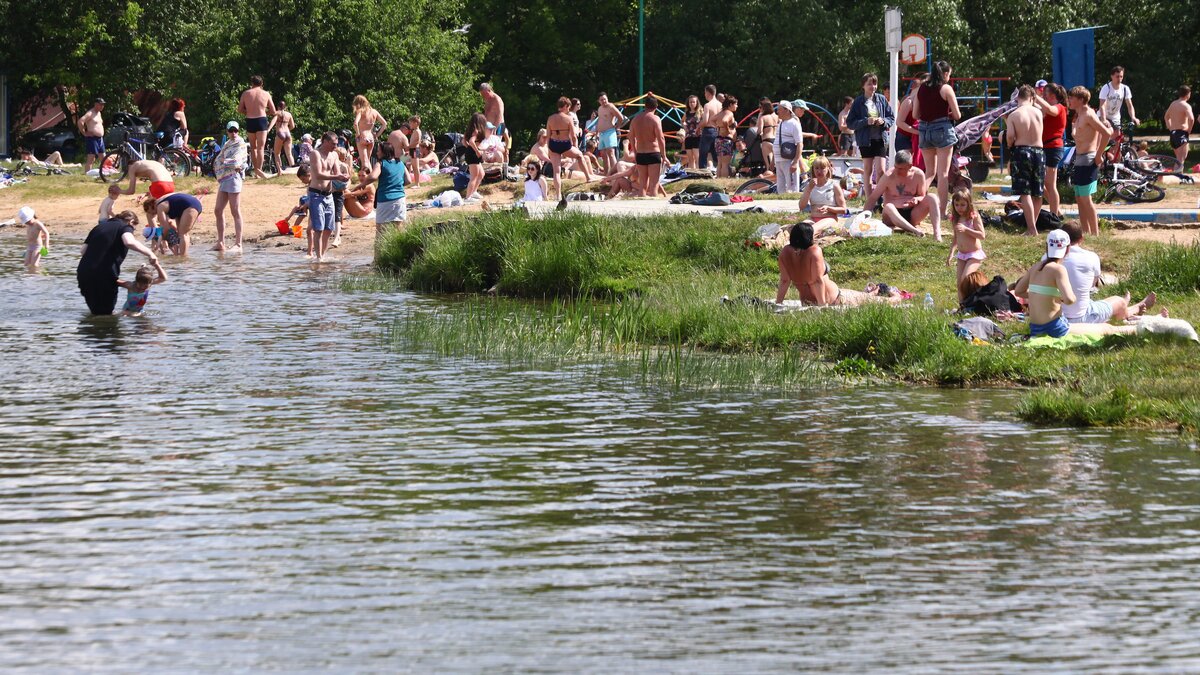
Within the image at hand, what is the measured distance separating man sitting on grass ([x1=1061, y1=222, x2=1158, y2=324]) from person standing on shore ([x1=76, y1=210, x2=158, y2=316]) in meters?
8.75

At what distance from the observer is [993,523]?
25.0 ft

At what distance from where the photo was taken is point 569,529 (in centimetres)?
757

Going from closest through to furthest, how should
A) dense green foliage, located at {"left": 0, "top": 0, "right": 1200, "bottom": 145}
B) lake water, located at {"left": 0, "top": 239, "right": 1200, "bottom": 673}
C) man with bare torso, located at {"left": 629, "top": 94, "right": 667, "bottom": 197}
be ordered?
lake water, located at {"left": 0, "top": 239, "right": 1200, "bottom": 673} < man with bare torso, located at {"left": 629, "top": 94, "right": 667, "bottom": 197} < dense green foliage, located at {"left": 0, "top": 0, "right": 1200, "bottom": 145}

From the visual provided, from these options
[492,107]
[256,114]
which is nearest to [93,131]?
[256,114]

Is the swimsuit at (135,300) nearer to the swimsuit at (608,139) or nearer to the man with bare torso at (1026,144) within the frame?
the man with bare torso at (1026,144)

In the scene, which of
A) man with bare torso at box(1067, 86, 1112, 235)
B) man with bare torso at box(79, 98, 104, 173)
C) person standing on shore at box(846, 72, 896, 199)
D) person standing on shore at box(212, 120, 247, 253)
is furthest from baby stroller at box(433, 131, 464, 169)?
man with bare torso at box(1067, 86, 1112, 235)

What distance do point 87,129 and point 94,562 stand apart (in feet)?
96.3

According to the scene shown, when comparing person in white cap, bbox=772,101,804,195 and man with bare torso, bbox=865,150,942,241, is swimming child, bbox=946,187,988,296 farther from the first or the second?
person in white cap, bbox=772,101,804,195

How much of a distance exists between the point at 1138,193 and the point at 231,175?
1254 centimetres

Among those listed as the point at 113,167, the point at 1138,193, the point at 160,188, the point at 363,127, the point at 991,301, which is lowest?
the point at 991,301

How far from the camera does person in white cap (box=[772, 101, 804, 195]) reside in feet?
73.5

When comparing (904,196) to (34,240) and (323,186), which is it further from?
(34,240)

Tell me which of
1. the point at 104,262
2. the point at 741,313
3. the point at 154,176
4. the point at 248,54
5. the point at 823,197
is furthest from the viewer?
the point at 248,54

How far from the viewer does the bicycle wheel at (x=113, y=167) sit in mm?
31859
